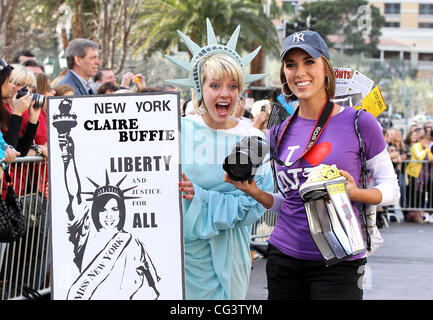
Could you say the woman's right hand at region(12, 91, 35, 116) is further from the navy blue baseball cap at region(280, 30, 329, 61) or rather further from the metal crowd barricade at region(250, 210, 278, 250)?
the metal crowd barricade at region(250, 210, 278, 250)

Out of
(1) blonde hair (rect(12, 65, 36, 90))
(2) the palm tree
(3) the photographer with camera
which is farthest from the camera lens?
(2) the palm tree

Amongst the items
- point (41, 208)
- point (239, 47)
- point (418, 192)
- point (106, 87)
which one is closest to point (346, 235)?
point (41, 208)

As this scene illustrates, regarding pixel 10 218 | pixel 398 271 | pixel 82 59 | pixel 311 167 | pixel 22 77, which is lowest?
pixel 398 271

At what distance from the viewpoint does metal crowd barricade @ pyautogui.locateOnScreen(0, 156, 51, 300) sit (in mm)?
6180

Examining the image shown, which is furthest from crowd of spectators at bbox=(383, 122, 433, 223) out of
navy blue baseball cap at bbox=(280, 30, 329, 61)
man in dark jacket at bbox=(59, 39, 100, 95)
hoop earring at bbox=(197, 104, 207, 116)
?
navy blue baseball cap at bbox=(280, 30, 329, 61)

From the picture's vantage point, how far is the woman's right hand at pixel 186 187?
4.12 metres

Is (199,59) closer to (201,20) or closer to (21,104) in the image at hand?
(21,104)

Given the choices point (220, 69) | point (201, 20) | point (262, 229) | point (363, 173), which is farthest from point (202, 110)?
point (201, 20)

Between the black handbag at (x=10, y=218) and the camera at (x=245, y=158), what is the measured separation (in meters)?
2.01

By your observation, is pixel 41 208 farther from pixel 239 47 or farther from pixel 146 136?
pixel 239 47

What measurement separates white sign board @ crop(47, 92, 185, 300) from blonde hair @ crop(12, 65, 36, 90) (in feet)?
9.93

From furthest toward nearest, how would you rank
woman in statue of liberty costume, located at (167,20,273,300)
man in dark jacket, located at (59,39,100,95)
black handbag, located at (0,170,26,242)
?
man in dark jacket, located at (59,39,100,95) → black handbag, located at (0,170,26,242) → woman in statue of liberty costume, located at (167,20,273,300)

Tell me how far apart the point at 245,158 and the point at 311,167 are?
326 mm

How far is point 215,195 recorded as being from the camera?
14.1ft
